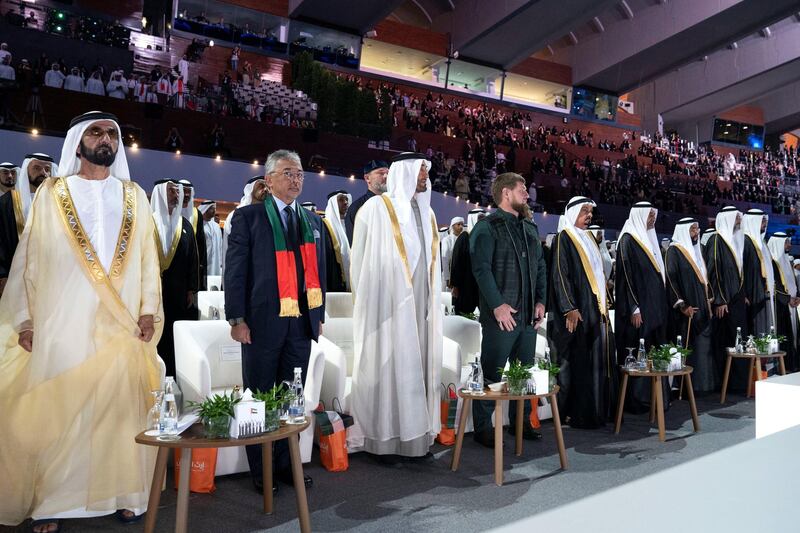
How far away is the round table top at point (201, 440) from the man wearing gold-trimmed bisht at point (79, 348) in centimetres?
46

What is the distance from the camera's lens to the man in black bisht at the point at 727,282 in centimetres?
677

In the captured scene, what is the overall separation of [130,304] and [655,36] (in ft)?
78.2

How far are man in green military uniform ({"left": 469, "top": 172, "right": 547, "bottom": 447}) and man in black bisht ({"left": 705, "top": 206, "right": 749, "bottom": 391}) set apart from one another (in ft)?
10.5

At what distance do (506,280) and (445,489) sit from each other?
56.6 inches

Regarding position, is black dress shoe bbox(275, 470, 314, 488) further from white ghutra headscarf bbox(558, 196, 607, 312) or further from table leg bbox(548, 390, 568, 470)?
white ghutra headscarf bbox(558, 196, 607, 312)

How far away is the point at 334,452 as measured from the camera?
12.4 ft

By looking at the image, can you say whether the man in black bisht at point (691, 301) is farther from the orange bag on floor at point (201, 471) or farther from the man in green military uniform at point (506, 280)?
the orange bag on floor at point (201, 471)

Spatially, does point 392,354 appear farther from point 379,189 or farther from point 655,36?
point 655,36

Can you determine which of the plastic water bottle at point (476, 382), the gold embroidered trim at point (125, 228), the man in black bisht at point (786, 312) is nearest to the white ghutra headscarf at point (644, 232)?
the plastic water bottle at point (476, 382)

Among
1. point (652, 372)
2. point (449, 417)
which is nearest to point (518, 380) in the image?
point (449, 417)

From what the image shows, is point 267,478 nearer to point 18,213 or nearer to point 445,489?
point 445,489

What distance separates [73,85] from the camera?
1153 cm

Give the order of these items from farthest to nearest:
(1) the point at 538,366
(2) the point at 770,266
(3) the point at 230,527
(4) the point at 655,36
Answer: (4) the point at 655,36, (2) the point at 770,266, (1) the point at 538,366, (3) the point at 230,527

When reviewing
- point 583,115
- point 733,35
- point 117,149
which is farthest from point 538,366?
point 583,115
